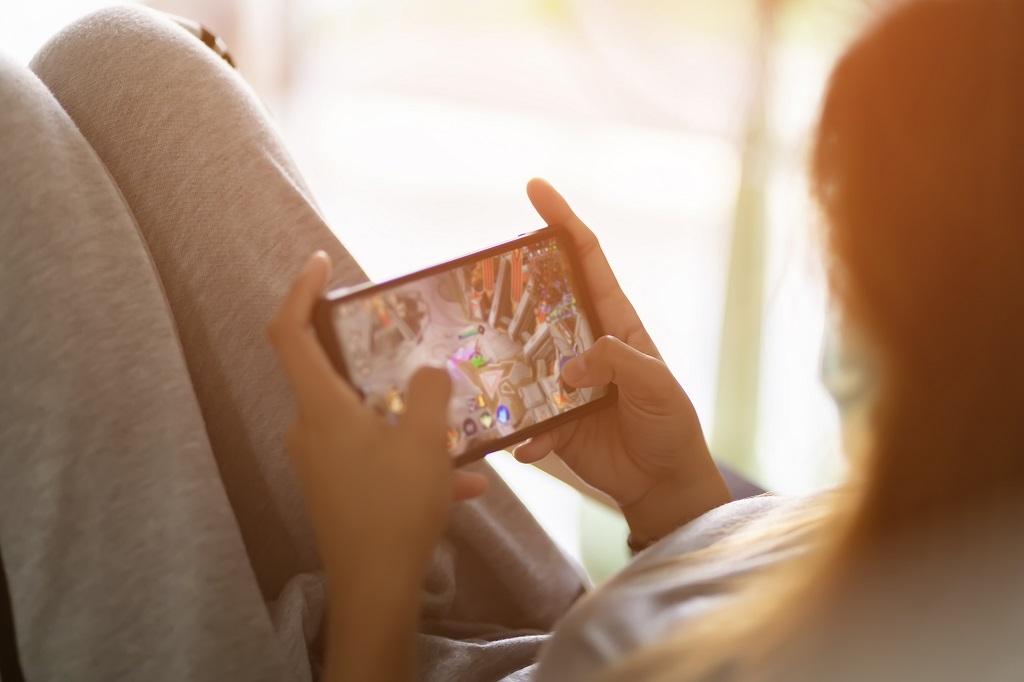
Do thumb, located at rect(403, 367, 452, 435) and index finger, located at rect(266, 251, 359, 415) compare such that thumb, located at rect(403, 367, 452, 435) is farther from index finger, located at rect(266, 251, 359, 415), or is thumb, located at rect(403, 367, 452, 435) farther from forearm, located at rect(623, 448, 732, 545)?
forearm, located at rect(623, 448, 732, 545)

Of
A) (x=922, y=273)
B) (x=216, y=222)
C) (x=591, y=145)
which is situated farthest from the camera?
(x=591, y=145)

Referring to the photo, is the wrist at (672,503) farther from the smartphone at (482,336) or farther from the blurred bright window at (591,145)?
the blurred bright window at (591,145)

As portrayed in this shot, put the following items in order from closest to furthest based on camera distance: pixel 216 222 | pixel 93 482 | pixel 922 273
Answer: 1. pixel 922 273
2. pixel 93 482
3. pixel 216 222

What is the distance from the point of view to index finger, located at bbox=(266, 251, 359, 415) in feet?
1.60

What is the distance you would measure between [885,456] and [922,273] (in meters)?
0.09

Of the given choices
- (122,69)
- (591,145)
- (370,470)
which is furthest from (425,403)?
(591,145)

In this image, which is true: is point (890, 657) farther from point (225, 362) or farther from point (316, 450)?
point (225, 362)

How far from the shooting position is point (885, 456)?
419 mm

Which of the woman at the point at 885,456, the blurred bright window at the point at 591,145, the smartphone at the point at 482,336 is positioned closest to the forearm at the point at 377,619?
the woman at the point at 885,456

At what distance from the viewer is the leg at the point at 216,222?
2.14 feet

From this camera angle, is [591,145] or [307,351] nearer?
[307,351]

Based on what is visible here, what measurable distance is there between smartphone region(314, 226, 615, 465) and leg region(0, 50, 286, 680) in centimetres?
13

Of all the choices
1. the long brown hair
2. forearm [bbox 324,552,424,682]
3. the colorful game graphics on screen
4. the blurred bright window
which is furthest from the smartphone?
the blurred bright window

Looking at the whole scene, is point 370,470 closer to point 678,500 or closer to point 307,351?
point 307,351
